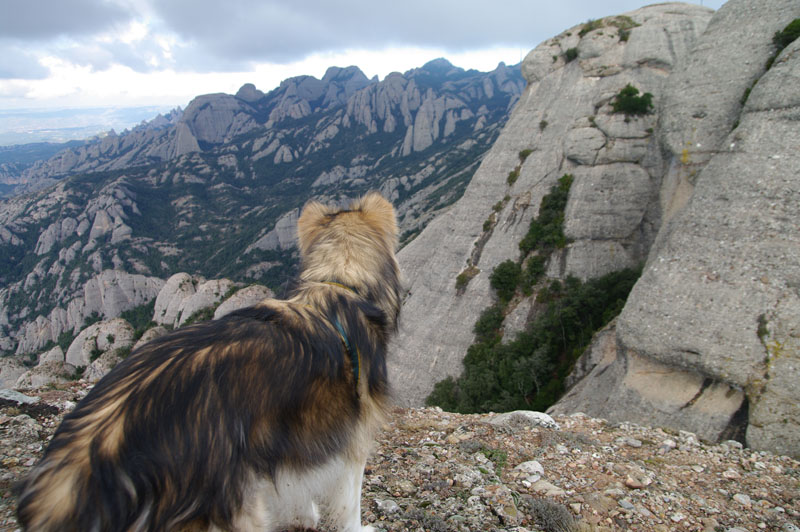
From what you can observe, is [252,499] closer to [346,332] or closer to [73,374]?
[346,332]

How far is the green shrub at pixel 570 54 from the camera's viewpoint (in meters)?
24.6

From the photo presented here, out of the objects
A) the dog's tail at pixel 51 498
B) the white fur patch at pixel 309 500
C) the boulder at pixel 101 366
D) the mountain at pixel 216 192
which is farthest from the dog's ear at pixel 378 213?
the mountain at pixel 216 192

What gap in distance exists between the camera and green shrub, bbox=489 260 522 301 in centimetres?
2169

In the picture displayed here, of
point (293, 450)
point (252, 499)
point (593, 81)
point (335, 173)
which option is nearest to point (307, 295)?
point (293, 450)

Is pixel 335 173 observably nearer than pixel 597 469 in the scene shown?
No

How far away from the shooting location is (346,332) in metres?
2.89

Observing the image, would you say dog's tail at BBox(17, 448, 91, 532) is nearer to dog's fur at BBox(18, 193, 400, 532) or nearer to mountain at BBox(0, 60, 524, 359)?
dog's fur at BBox(18, 193, 400, 532)

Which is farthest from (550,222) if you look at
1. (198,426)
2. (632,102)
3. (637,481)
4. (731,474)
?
(198,426)

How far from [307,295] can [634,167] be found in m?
21.8

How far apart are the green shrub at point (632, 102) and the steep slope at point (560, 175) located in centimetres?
44

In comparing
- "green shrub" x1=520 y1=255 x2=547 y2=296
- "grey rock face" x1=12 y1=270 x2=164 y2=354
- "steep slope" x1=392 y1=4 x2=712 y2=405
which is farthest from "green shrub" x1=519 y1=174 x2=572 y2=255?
"grey rock face" x1=12 y1=270 x2=164 y2=354

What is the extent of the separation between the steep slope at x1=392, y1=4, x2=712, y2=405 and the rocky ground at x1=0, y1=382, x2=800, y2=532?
14607 mm

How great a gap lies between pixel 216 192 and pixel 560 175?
459 ft

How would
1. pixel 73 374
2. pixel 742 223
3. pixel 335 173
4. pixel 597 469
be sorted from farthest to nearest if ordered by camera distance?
pixel 335 173, pixel 73 374, pixel 742 223, pixel 597 469
